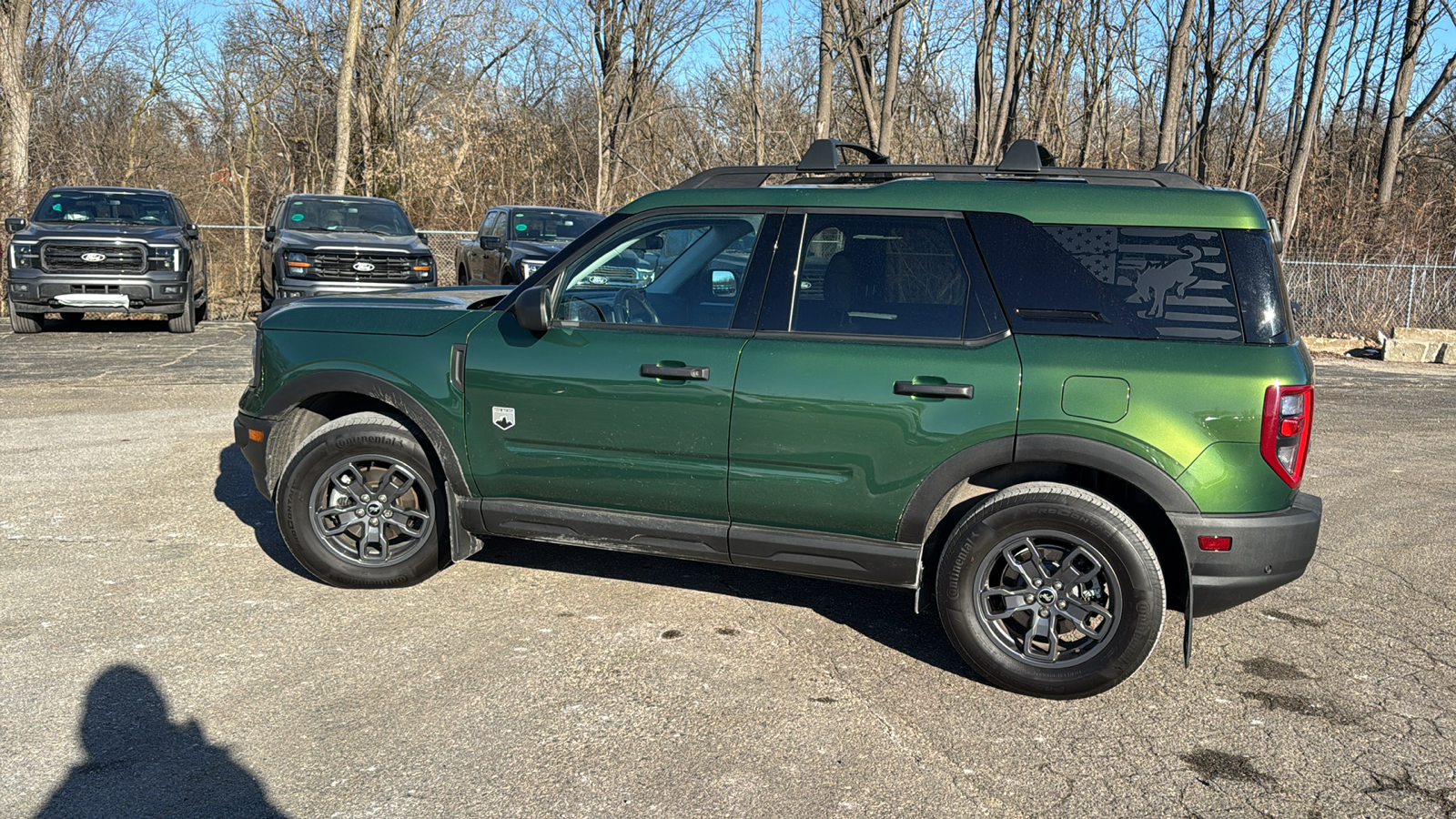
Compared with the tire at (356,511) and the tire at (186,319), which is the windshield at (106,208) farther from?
the tire at (356,511)

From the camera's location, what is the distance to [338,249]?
1525 centimetres

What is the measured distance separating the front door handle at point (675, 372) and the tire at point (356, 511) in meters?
1.22

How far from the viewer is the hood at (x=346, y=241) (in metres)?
15.3

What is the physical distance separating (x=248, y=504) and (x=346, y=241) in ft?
31.9

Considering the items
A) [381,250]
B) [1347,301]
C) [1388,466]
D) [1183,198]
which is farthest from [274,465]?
[1347,301]

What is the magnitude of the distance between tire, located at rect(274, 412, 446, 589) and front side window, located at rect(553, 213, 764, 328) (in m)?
1.06

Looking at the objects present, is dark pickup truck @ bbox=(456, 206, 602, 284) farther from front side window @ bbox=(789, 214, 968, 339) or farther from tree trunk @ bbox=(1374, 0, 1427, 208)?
tree trunk @ bbox=(1374, 0, 1427, 208)

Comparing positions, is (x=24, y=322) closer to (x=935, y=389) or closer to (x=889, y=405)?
(x=889, y=405)

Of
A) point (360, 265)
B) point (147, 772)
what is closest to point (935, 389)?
point (147, 772)

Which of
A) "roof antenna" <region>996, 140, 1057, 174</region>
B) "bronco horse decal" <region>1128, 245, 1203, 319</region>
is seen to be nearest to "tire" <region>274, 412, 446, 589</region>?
"roof antenna" <region>996, 140, 1057, 174</region>

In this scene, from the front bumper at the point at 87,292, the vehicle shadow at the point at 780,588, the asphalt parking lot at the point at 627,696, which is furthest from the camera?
the front bumper at the point at 87,292

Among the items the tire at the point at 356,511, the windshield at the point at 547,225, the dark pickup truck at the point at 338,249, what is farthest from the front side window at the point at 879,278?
the windshield at the point at 547,225

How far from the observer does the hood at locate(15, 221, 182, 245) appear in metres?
14.5

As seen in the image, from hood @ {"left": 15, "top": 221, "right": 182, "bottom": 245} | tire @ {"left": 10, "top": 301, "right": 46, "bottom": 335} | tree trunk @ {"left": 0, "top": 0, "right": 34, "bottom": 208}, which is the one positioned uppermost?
tree trunk @ {"left": 0, "top": 0, "right": 34, "bottom": 208}
